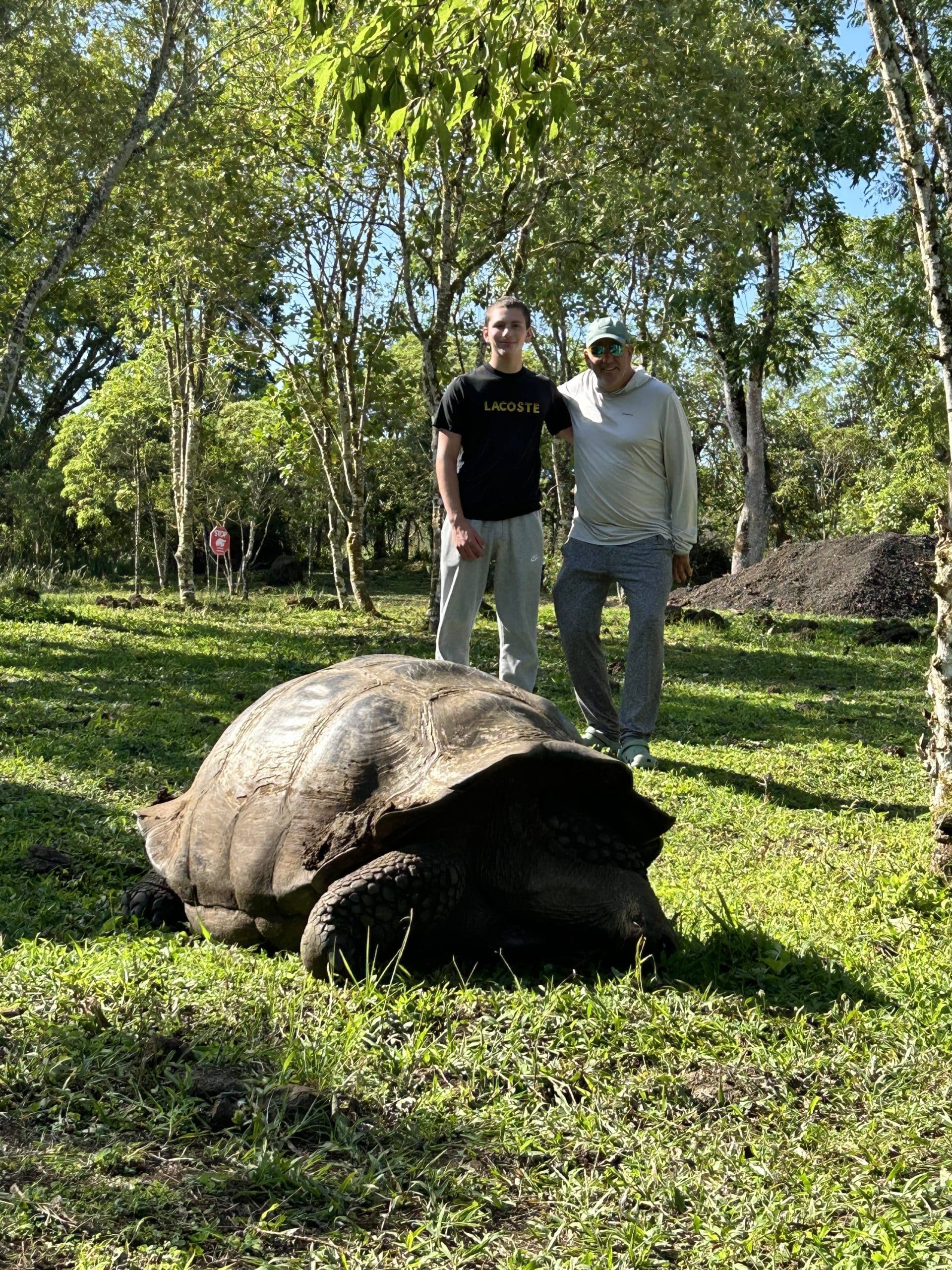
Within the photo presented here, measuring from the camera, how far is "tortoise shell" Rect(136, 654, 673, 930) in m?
3.44

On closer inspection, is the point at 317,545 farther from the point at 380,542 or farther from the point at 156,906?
the point at 156,906

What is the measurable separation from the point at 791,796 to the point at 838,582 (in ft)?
38.7

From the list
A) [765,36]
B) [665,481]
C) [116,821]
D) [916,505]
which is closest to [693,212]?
[765,36]

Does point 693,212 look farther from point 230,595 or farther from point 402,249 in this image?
point 230,595

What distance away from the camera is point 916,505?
28.1 meters

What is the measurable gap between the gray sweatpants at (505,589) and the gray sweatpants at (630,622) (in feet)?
1.34

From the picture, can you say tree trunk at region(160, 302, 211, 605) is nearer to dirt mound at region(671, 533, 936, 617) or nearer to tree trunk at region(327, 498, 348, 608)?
tree trunk at region(327, 498, 348, 608)

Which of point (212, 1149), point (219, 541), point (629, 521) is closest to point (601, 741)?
point (629, 521)

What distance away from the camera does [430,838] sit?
11.4ft

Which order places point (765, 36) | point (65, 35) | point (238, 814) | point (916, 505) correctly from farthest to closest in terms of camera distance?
point (916, 505) → point (765, 36) → point (65, 35) → point (238, 814)

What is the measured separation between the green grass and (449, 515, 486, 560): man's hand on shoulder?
1891mm

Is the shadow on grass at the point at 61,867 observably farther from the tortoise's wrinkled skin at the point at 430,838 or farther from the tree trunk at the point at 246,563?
the tree trunk at the point at 246,563

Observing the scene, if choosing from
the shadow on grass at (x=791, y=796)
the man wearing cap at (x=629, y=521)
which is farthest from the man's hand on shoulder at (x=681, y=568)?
the shadow on grass at (x=791, y=796)

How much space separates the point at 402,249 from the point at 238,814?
11.5 m
